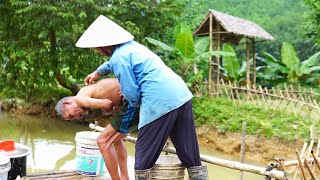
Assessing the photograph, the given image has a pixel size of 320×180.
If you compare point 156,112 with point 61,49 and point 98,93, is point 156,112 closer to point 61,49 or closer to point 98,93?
point 98,93

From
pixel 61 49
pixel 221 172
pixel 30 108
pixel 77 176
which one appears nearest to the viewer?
pixel 77 176

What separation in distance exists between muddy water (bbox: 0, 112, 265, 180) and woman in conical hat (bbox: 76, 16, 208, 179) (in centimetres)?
144

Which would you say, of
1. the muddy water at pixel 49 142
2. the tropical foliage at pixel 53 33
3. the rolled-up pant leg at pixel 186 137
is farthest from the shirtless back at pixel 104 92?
the tropical foliage at pixel 53 33

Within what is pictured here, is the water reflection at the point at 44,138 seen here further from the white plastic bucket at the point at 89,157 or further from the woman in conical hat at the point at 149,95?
the woman in conical hat at the point at 149,95

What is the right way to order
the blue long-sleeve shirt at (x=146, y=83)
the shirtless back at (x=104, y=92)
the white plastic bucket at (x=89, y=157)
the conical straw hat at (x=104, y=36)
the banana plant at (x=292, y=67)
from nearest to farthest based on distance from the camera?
the blue long-sleeve shirt at (x=146, y=83) → the conical straw hat at (x=104, y=36) → the shirtless back at (x=104, y=92) → the white plastic bucket at (x=89, y=157) → the banana plant at (x=292, y=67)

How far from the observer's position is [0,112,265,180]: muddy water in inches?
302

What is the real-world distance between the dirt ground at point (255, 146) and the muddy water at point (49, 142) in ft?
0.53

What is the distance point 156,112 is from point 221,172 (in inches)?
208

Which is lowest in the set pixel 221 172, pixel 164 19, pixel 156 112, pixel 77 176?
pixel 221 172

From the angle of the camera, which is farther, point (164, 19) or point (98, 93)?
point (164, 19)

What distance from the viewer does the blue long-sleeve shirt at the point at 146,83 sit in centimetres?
280

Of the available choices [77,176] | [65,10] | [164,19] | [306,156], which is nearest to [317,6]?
[164,19]

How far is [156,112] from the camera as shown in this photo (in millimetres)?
2828

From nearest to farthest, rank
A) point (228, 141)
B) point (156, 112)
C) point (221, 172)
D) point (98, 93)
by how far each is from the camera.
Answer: point (156, 112)
point (98, 93)
point (221, 172)
point (228, 141)
